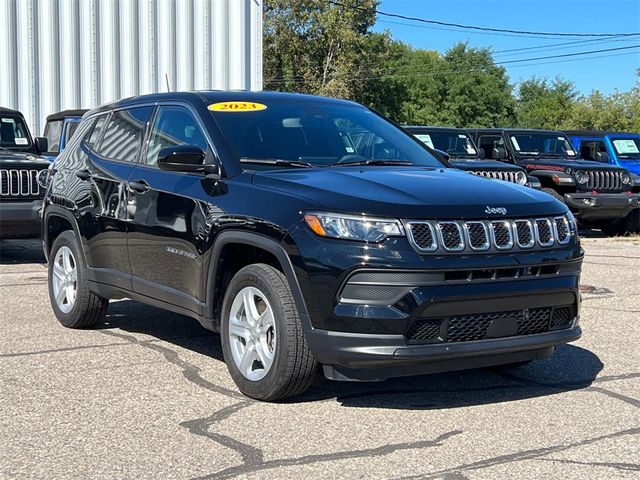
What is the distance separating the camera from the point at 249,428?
4609mm

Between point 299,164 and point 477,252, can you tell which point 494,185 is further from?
point 299,164

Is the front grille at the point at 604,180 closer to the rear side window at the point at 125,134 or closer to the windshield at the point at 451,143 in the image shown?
the windshield at the point at 451,143

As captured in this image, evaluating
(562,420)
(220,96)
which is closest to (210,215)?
(220,96)

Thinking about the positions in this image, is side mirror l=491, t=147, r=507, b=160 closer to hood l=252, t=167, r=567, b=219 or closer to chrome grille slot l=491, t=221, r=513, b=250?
hood l=252, t=167, r=567, b=219

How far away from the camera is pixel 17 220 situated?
1073cm

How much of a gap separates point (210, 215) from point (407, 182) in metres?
1.15

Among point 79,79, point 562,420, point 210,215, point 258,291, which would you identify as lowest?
point 562,420

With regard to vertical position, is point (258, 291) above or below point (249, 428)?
above

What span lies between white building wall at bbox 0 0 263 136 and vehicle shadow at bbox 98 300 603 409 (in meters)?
12.0

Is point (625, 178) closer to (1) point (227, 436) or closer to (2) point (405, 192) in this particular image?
(2) point (405, 192)

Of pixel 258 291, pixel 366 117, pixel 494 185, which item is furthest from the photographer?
pixel 366 117

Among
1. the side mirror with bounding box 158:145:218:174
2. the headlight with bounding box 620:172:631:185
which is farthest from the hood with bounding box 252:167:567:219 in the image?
the headlight with bounding box 620:172:631:185

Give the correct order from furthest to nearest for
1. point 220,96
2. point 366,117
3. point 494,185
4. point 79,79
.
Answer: point 79,79 < point 366,117 < point 220,96 < point 494,185

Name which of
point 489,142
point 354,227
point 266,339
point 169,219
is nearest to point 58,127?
point 489,142
